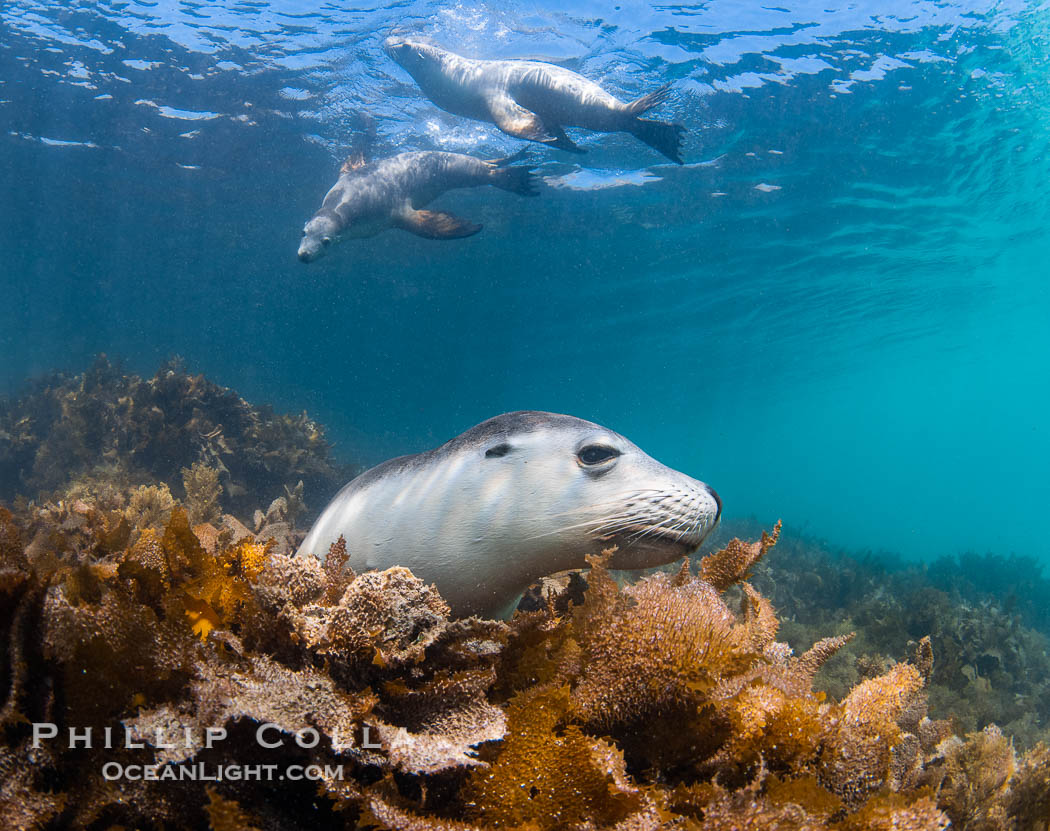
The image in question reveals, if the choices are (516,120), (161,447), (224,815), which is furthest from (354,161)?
(224,815)

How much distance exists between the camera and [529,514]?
2031mm

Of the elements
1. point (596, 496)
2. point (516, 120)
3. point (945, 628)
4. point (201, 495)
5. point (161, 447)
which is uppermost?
point (516, 120)

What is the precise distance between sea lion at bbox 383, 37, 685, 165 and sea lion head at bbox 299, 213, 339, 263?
2891 mm

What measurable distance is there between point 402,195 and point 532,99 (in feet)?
7.66

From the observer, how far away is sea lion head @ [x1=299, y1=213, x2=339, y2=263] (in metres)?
7.21

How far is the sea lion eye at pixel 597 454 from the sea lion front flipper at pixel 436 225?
17.8ft

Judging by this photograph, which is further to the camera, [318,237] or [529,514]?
[318,237]

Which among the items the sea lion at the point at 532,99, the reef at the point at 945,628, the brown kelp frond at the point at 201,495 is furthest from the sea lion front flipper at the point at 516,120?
the reef at the point at 945,628

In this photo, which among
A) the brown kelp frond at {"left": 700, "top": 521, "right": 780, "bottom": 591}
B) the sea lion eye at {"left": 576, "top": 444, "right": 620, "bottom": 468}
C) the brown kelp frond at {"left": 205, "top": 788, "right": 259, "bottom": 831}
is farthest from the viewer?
the sea lion eye at {"left": 576, "top": 444, "right": 620, "bottom": 468}

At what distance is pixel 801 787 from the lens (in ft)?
3.30

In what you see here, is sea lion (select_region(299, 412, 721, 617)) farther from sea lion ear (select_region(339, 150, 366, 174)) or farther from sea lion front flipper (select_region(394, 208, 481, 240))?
sea lion ear (select_region(339, 150, 366, 174))

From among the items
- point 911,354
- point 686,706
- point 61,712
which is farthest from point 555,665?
point 911,354

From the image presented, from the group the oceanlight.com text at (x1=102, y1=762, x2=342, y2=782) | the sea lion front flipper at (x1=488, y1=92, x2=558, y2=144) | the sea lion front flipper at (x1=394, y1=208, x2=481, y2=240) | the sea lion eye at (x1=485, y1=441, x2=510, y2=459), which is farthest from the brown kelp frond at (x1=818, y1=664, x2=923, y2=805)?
the sea lion front flipper at (x1=488, y1=92, x2=558, y2=144)

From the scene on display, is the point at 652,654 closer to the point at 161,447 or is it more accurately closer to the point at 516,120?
the point at 161,447
